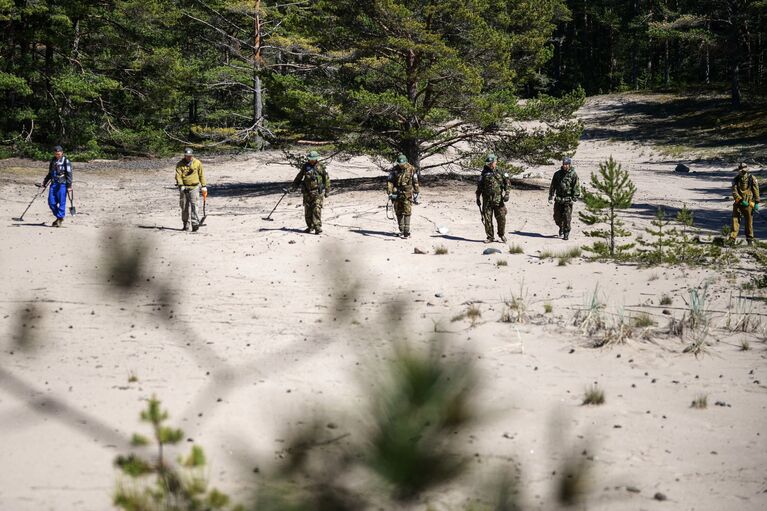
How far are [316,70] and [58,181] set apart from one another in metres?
11.6

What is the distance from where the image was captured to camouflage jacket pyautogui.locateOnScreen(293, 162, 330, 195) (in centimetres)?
1741

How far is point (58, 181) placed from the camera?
17.9 m

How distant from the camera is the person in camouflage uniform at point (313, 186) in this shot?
1739 centimetres

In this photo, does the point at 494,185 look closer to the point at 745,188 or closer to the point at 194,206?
the point at 745,188

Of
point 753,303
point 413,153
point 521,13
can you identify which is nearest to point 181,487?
point 753,303

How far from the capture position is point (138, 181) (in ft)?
100

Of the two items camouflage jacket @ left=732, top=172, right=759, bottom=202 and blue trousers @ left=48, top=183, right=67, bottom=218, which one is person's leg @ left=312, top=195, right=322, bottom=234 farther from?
camouflage jacket @ left=732, top=172, right=759, bottom=202

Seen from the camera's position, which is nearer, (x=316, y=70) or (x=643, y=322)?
(x=643, y=322)

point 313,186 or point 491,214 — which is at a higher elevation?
point 313,186

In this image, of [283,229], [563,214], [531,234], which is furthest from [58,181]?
[563,214]

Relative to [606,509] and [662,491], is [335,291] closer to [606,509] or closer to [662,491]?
[606,509]

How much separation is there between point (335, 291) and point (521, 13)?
25731 mm

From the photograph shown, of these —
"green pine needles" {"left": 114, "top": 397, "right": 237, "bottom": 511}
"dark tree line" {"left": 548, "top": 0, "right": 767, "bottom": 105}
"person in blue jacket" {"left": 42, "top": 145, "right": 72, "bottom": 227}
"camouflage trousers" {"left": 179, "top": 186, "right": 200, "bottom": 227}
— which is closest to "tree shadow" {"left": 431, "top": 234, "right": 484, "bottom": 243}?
"camouflage trousers" {"left": 179, "top": 186, "right": 200, "bottom": 227}

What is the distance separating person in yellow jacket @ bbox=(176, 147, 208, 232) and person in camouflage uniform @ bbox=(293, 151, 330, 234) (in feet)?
6.86
